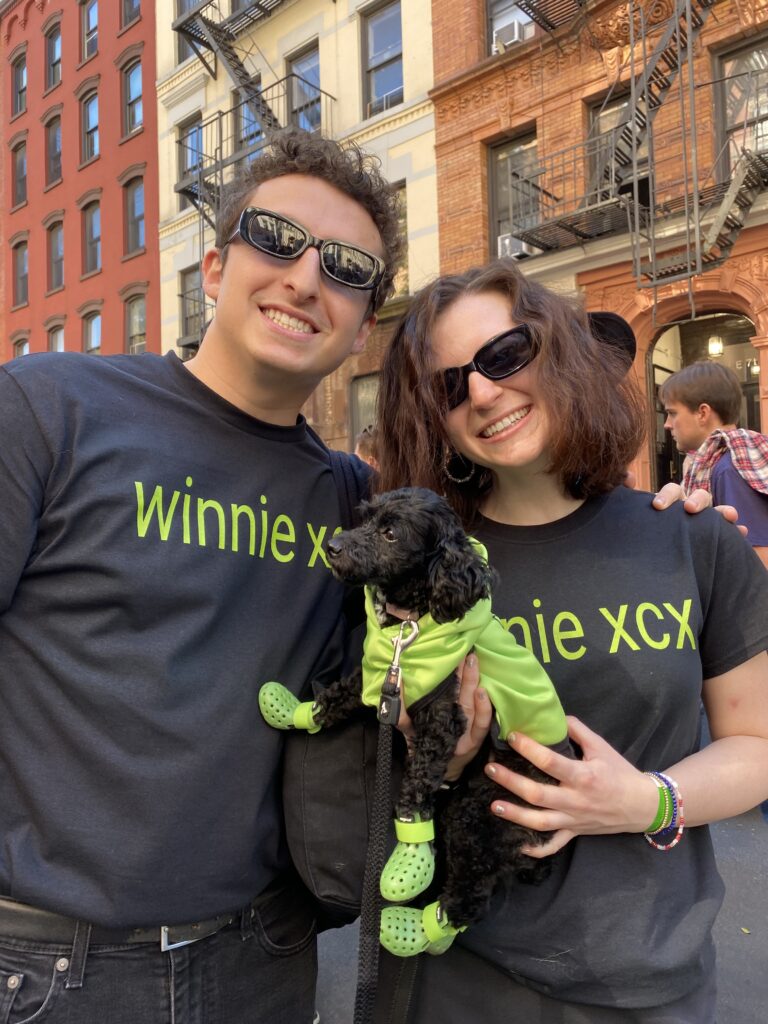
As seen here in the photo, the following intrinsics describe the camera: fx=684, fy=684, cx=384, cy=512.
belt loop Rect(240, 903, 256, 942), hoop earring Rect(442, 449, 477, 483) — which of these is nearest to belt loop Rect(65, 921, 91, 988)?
belt loop Rect(240, 903, 256, 942)

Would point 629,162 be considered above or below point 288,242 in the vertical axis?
above

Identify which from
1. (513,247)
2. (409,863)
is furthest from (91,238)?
(409,863)

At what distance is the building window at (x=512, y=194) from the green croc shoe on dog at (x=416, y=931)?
10950 millimetres

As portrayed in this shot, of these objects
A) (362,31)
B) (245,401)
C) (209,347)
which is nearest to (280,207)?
(209,347)

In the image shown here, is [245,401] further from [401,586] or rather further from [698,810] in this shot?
A: [698,810]

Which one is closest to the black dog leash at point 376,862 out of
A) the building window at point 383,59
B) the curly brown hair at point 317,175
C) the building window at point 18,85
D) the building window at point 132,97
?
the curly brown hair at point 317,175

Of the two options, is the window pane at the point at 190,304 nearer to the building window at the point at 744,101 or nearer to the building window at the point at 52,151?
the building window at the point at 52,151

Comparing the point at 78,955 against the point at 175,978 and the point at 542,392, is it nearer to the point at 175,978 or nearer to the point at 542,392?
the point at 175,978

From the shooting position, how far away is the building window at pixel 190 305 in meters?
17.0

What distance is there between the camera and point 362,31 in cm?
1357

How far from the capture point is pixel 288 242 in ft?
5.69

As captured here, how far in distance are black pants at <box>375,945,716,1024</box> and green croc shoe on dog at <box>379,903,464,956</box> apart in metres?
0.07

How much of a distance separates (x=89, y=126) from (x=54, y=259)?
13.3 ft

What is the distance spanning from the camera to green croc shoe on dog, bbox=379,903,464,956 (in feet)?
4.80
